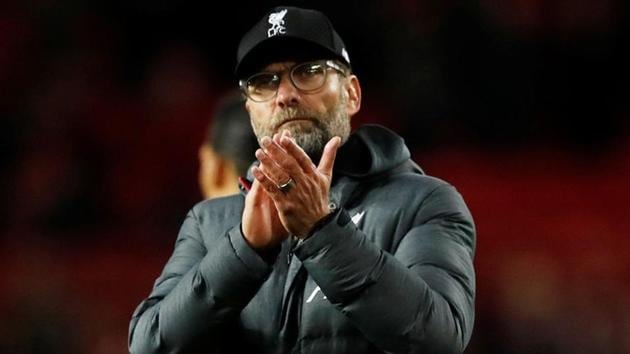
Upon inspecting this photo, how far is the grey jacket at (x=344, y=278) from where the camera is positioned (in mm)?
2041

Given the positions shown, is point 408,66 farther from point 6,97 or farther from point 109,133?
point 6,97

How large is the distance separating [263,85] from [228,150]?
1061mm

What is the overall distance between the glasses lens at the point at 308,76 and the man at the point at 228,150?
952 millimetres

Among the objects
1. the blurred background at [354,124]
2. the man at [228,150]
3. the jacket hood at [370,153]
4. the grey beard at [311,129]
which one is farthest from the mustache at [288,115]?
the blurred background at [354,124]

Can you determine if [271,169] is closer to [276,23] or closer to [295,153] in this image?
[295,153]

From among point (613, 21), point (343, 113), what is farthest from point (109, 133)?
point (343, 113)

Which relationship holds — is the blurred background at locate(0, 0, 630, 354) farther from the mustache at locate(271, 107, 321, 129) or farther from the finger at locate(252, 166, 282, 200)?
the finger at locate(252, 166, 282, 200)

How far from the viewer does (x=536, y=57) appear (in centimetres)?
653

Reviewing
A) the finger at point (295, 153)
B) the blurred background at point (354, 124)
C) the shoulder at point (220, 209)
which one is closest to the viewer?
the finger at point (295, 153)

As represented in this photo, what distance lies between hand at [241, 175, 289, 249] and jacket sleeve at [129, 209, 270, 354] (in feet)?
0.07

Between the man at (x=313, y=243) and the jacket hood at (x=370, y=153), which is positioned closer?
the man at (x=313, y=243)

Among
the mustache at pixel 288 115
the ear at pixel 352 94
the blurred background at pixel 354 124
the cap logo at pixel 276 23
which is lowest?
the blurred background at pixel 354 124

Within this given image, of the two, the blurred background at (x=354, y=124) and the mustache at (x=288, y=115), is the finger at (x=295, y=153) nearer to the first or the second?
the mustache at (x=288, y=115)

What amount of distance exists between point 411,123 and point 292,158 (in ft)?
14.2
